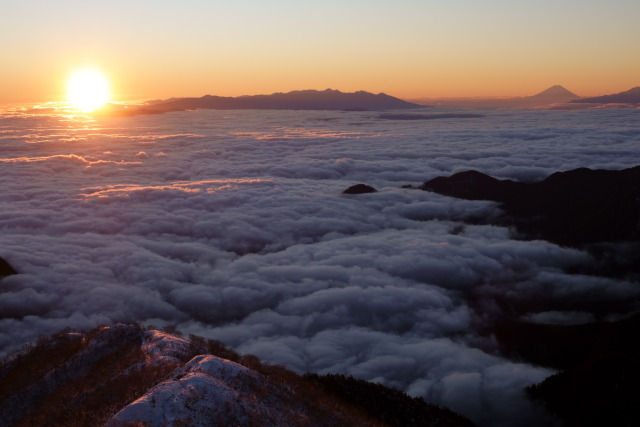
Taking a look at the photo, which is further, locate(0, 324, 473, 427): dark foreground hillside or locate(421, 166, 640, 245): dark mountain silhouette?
locate(421, 166, 640, 245): dark mountain silhouette

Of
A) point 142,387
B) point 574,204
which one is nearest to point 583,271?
point 574,204

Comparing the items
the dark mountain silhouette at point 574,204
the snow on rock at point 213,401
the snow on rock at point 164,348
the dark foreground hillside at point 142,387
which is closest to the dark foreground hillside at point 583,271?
the dark mountain silhouette at point 574,204

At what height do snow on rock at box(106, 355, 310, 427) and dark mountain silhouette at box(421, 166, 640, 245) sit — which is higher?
snow on rock at box(106, 355, 310, 427)

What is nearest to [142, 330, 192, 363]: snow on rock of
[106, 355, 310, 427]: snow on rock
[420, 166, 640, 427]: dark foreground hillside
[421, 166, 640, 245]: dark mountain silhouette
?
[106, 355, 310, 427]: snow on rock

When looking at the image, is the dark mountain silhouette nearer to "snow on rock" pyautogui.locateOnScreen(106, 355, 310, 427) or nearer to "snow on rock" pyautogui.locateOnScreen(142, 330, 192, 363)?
"snow on rock" pyautogui.locateOnScreen(142, 330, 192, 363)

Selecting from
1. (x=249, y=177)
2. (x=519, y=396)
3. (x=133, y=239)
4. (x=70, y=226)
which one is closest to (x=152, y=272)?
(x=133, y=239)
